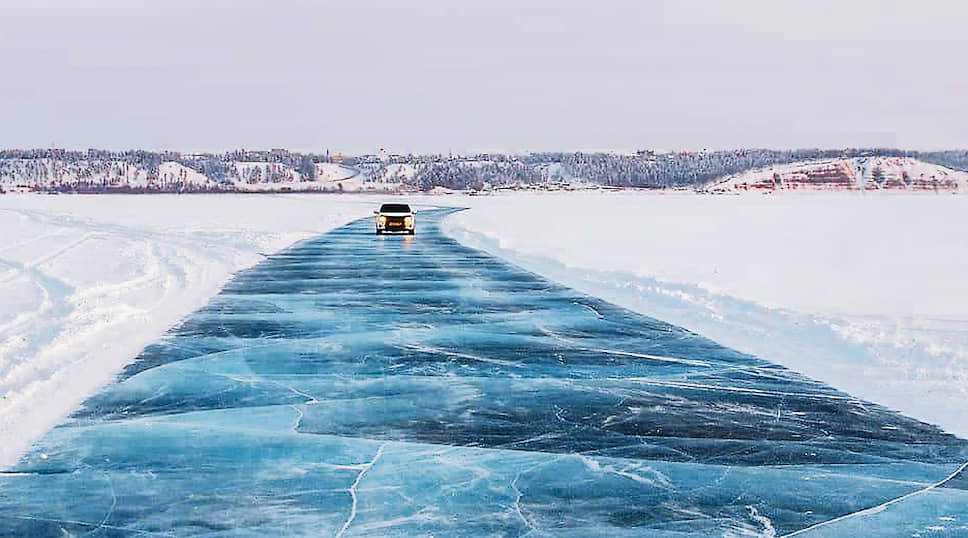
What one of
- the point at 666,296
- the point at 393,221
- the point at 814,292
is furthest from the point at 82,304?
the point at 393,221

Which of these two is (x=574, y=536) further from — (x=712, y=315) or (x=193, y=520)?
(x=712, y=315)

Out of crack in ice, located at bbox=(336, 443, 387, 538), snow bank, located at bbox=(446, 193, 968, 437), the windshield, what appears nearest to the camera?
crack in ice, located at bbox=(336, 443, 387, 538)

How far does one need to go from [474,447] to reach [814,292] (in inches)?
566

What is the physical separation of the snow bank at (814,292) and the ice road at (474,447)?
0.80 metres

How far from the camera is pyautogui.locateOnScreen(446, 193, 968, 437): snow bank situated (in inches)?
451

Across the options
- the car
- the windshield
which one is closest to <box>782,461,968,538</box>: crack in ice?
the car

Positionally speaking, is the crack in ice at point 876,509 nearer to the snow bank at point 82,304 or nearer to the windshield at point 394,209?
the snow bank at point 82,304

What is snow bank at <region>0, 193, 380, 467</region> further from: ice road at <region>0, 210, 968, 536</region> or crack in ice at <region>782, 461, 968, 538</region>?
crack in ice at <region>782, 461, 968, 538</region>

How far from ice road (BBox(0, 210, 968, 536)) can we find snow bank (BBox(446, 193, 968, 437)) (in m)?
0.80

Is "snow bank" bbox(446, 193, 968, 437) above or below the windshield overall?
below

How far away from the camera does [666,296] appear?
1914cm

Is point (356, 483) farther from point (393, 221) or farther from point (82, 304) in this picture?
point (393, 221)

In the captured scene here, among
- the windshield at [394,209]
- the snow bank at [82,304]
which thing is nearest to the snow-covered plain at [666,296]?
the snow bank at [82,304]

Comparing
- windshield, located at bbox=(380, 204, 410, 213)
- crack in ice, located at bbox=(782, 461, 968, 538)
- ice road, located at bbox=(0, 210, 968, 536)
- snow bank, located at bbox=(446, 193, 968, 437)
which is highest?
windshield, located at bbox=(380, 204, 410, 213)
